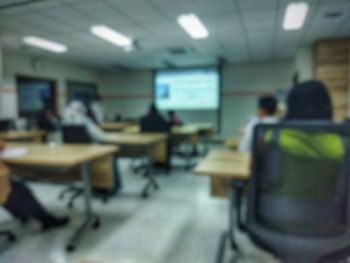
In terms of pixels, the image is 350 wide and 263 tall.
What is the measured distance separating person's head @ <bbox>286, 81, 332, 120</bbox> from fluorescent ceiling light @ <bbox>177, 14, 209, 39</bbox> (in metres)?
3.02

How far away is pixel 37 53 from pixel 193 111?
16.7 feet

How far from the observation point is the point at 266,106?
103 inches

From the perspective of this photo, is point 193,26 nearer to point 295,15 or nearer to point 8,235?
point 295,15

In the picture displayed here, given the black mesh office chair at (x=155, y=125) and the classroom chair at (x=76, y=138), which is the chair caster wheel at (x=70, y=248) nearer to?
the classroom chair at (x=76, y=138)

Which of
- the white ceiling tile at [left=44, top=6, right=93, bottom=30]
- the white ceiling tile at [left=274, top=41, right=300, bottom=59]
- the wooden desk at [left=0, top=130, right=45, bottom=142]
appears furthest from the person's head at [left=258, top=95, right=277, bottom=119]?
the wooden desk at [left=0, top=130, right=45, bottom=142]

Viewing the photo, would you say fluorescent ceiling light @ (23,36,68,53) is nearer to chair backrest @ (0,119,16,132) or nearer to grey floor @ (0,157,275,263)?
chair backrest @ (0,119,16,132)

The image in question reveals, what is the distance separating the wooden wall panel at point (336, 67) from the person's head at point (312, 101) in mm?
4853

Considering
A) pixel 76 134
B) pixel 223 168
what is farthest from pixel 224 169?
pixel 76 134

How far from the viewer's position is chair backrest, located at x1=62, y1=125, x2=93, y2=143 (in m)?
3.20

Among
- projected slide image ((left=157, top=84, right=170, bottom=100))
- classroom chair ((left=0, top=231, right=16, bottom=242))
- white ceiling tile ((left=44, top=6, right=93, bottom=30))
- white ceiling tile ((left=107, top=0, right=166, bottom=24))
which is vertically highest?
white ceiling tile ((left=107, top=0, right=166, bottom=24))

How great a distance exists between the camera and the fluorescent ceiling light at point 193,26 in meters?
4.08

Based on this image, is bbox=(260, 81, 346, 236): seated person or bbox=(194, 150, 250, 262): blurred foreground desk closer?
bbox=(260, 81, 346, 236): seated person

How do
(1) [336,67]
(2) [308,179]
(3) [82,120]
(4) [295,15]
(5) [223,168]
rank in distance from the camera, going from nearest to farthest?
(2) [308,179] → (5) [223,168] → (3) [82,120] → (4) [295,15] → (1) [336,67]

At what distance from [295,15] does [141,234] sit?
3.94 meters
